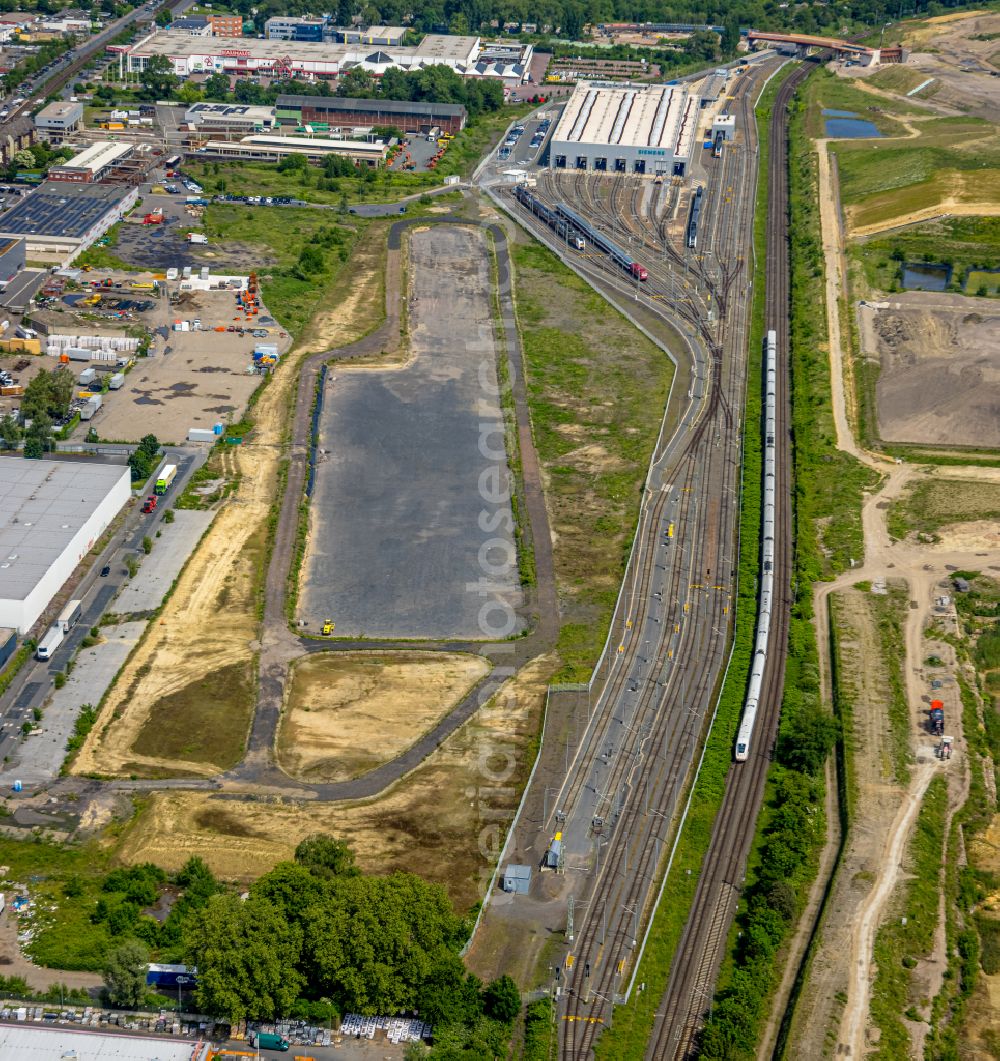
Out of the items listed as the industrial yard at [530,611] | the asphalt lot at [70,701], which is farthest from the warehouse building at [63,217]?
the asphalt lot at [70,701]

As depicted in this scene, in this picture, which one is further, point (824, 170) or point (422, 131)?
point (422, 131)

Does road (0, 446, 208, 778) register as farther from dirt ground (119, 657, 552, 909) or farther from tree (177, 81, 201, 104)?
tree (177, 81, 201, 104)

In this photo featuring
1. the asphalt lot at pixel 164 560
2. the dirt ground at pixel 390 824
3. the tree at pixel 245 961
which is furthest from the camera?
the asphalt lot at pixel 164 560

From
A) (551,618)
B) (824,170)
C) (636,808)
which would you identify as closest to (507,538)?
(551,618)

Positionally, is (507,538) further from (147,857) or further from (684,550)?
(147,857)

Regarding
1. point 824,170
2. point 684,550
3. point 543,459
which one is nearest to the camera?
point 684,550

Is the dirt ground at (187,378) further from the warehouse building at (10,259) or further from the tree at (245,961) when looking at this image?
the tree at (245,961)
